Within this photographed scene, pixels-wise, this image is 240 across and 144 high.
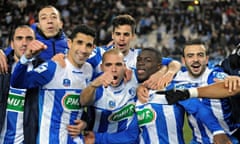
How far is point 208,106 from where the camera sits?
462 cm

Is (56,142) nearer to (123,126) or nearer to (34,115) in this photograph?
(34,115)

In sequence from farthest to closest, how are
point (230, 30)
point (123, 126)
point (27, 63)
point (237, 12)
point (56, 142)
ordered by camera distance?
point (237, 12)
point (230, 30)
point (123, 126)
point (56, 142)
point (27, 63)

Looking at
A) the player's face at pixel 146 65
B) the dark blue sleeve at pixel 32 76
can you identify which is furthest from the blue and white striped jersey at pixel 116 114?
the dark blue sleeve at pixel 32 76

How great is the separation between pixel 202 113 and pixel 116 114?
0.83 metres

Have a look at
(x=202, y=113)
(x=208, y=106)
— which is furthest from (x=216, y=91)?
(x=208, y=106)

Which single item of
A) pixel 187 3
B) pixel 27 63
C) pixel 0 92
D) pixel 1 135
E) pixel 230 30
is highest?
pixel 187 3

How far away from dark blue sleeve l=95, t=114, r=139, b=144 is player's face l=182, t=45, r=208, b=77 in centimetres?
79

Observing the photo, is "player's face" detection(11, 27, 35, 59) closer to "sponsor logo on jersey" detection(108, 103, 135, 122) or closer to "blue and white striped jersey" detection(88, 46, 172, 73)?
"blue and white striped jersey" detection(88, 46, 172, 73)

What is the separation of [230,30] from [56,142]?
767 inches

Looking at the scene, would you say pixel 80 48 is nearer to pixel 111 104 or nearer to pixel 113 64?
pixel 113 64

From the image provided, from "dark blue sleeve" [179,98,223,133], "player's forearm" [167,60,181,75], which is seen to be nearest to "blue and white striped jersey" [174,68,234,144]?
"player's forearm" [167,60,181,75]

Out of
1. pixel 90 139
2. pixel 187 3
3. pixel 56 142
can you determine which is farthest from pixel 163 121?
pixel 187 3

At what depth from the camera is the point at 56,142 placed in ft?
13.5

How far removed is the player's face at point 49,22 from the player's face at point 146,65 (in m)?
1.05
